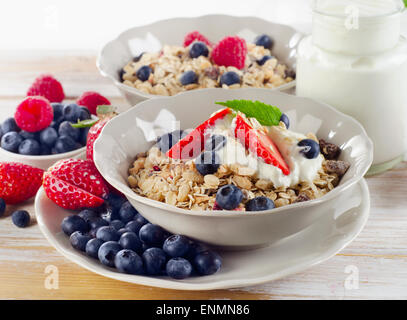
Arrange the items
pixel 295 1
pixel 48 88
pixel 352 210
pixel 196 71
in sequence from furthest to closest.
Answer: pixel 295 1 < pixel 48 88 < pixel 196 71 < pixel 352 210

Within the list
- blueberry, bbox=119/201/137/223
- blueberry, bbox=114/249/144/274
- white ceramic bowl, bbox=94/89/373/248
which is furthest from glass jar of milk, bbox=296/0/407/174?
blueberry, bbox=114/249/144/274

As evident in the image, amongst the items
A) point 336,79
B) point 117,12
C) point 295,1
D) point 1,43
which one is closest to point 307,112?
point 336,79

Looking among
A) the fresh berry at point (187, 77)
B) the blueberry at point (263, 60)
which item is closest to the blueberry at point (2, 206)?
the fresh berry at point (187, 77)

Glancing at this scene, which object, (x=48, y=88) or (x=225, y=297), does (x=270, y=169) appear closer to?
(x=225, y=297)

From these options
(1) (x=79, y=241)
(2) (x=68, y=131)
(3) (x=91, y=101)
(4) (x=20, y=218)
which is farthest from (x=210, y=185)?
(3) (x=91, y=101)

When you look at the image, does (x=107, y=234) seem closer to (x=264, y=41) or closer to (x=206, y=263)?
(x=206, y=263)

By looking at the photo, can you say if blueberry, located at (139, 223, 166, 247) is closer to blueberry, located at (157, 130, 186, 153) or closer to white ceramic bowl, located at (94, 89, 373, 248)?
white ceramic bowl, located at (94, 89, 373, 248)
